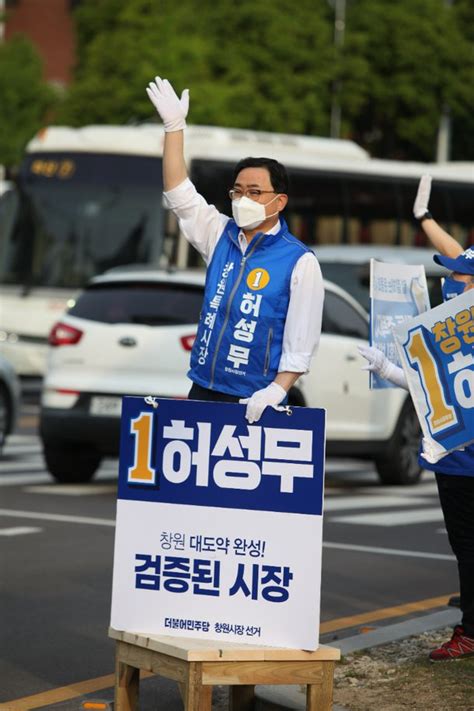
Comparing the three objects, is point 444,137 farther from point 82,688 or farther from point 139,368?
point 82,688

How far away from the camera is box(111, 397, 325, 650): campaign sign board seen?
5.95 m

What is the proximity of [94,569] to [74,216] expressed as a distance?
1515 centimetres

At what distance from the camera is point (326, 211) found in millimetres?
26562

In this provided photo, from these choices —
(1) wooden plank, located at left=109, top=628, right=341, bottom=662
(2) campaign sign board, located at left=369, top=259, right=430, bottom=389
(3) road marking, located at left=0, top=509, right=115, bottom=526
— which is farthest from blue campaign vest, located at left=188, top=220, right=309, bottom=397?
(3) road marking, located at left=0, top=509, right=115, bottom=526

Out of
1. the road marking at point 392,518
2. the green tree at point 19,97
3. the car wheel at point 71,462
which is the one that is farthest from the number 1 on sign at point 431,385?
the green tree at point 19,97

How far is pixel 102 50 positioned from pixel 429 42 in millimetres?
9472

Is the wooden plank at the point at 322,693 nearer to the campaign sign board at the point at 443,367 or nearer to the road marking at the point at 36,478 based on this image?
the campaign sign board at the point at 443,367

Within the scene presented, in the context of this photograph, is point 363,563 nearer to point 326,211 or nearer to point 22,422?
point 22,422

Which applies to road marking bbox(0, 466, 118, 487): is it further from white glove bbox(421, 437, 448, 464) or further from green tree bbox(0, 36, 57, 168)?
green tree bbox(0, 36, 57, 168)

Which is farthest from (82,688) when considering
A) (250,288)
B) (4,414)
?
(4,414)

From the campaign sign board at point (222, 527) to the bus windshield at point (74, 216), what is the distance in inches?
717

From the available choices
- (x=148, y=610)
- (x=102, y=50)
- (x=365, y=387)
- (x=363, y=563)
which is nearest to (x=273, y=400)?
(x=148, y=610)

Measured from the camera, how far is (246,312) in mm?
6363

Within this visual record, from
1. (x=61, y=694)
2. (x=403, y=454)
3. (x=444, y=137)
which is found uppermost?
(x=444, y=137)
